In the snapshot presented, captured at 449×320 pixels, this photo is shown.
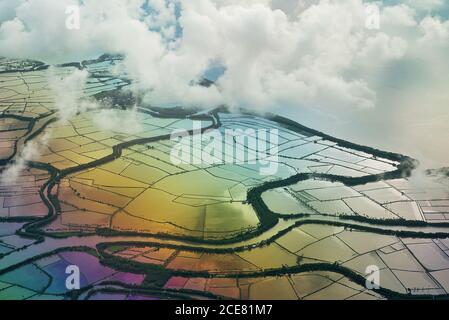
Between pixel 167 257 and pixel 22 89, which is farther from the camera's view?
pixel 22 89

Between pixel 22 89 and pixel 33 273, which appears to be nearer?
pixel 33 273

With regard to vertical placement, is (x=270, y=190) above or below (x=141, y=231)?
above

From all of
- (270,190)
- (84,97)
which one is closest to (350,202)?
(270,190)

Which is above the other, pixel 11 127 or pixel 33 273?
pixel 11 127

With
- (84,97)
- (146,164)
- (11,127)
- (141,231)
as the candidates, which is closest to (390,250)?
(141,231)

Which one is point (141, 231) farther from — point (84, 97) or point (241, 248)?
point (84, 97)
